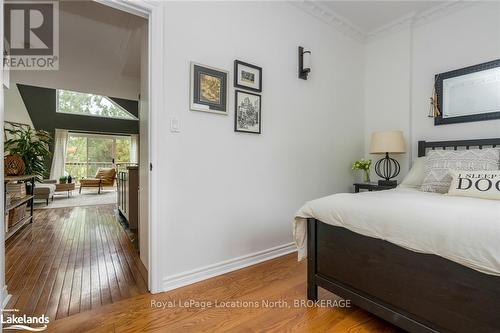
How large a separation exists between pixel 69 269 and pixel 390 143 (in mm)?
3453

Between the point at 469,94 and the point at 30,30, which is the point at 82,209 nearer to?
the point at 30,30

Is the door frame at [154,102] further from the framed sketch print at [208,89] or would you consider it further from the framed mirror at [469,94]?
the framed mirror at [469,94]

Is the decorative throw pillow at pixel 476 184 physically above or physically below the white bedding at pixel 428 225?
above

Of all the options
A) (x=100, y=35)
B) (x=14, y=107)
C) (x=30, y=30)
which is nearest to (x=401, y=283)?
(x=100, y=35)

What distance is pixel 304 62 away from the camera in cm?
270

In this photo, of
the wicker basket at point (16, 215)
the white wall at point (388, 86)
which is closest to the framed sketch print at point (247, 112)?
the white wall at point (388, 86)

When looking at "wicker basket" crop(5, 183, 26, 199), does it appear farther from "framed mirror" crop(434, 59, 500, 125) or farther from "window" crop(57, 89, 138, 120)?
"window" crop(57, 89, 138, 120)

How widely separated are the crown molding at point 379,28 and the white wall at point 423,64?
0.16 feet

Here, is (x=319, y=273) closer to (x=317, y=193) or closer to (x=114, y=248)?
(x=317, y=193)

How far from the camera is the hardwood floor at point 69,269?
1.71 meters

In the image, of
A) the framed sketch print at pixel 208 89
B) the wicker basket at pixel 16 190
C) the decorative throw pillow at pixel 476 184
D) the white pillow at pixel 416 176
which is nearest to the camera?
the decorative throw pillow at pixel 476 184

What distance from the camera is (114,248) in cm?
276

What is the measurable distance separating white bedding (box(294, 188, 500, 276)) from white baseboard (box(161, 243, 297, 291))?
1.00 m

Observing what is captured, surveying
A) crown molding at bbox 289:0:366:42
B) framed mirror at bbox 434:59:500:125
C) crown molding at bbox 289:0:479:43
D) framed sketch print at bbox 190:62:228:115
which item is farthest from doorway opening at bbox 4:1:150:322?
framed mirror at bbox 434:59:500:125
